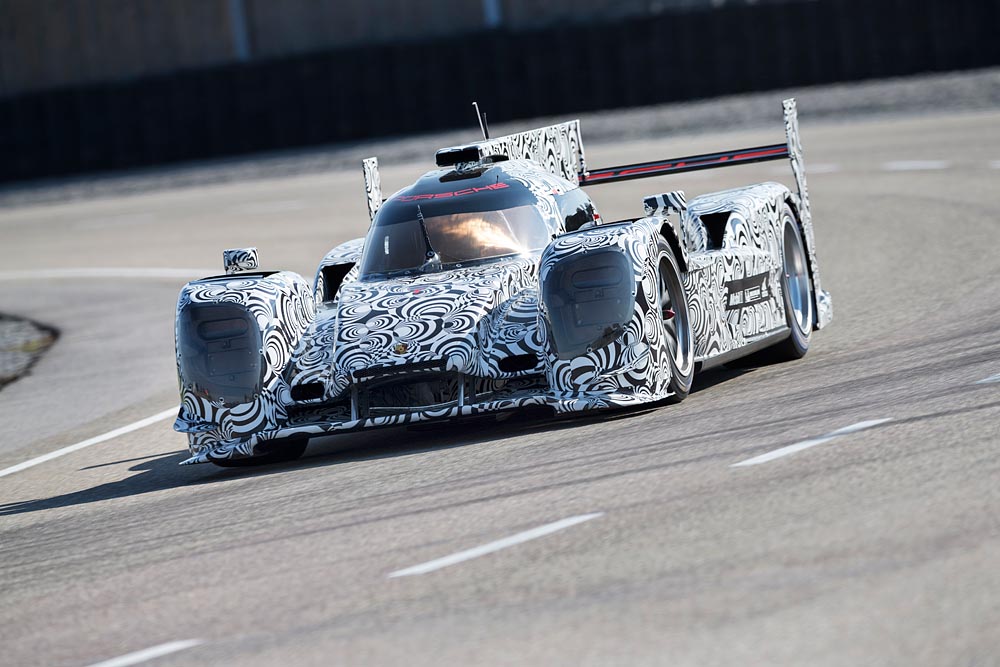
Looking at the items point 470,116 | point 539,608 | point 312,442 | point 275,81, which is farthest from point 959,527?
point 275,81

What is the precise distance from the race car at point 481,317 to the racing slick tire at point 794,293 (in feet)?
0.09

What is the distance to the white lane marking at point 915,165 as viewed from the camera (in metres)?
18.1

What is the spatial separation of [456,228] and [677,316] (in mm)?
1526

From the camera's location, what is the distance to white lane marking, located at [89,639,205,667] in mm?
4727

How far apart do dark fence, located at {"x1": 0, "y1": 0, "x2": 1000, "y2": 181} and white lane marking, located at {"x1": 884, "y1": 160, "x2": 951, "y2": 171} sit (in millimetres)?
4010

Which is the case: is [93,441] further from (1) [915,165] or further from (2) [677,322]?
(1) [915,165]

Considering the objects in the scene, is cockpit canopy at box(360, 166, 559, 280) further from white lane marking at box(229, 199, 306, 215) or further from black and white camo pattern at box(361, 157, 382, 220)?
white lane marking at box(229, 199, 306, 215)

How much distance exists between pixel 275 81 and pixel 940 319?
19037 millimetres

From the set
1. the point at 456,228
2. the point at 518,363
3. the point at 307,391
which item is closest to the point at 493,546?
the point at 518,363

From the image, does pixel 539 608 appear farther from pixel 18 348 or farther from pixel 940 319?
pixel 18 348

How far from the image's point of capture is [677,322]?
8.10 meters

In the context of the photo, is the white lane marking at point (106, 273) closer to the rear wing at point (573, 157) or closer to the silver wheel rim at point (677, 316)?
the rear wing at point (573, 157)

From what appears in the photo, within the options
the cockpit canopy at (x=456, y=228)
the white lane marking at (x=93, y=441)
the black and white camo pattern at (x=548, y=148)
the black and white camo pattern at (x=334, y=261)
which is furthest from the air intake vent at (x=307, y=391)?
the black and white camo pattern at (x=548, y=148)

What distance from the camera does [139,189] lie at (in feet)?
91.2
